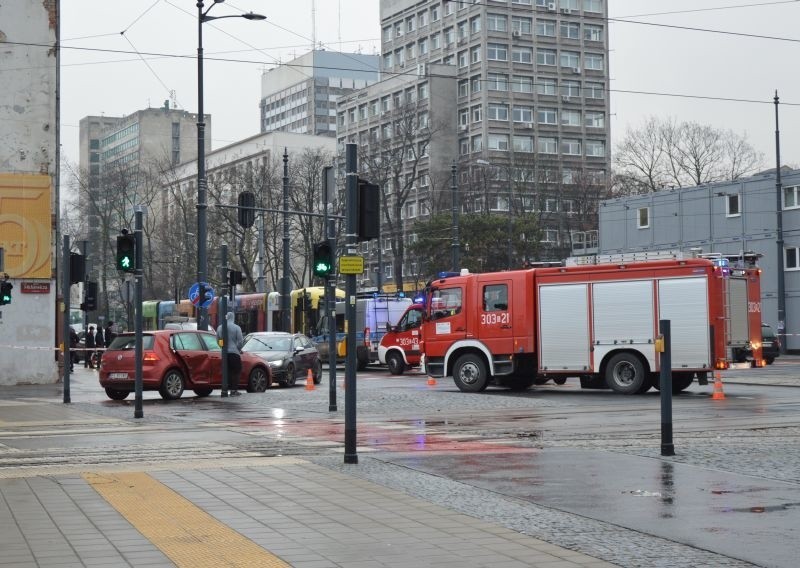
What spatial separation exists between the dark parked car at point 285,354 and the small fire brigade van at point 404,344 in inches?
234

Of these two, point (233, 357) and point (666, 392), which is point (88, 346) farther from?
point (666, 392)

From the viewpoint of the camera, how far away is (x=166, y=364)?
85.5ft

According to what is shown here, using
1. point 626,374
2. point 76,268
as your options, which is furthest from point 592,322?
point 76,268

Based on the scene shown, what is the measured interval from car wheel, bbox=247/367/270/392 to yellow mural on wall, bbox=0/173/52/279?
9.33m

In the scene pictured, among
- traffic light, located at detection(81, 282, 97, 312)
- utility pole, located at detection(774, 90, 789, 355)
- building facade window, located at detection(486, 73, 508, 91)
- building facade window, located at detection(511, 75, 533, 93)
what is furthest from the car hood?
building facade window, located at detection(511, 75, 533, 93)

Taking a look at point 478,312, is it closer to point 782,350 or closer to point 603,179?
point 782,350

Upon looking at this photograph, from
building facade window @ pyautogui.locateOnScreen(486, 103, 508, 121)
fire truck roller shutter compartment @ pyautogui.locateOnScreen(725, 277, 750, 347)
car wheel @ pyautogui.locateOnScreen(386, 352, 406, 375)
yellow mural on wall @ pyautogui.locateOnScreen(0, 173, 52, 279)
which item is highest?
building facade window @ pyautogui.locateOnScreen(486, 103, 508, 121)

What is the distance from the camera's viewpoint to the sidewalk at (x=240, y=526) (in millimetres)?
7391

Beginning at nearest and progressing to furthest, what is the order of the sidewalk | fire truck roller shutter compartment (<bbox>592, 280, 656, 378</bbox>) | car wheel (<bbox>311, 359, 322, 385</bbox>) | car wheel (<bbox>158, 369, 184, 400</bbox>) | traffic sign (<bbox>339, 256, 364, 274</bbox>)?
the sidewalk → traffic sign (<bbox>339, 256, 364, 274</bbox>) → car wheel (<bbox>158, 369, 184, 400</bbox>) → fire truck roller shutter compartment (<bbox>592, 280, 656, 378</bbox>) → car wheel (<bbox>311, 359, 322, 385</bbox>)

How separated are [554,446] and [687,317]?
38.8 feet

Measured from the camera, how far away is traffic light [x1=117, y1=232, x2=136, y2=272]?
2062cm

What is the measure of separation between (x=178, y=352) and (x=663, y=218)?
134 feet

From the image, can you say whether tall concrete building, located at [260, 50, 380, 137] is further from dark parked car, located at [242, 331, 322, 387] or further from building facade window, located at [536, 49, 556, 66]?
dark parked car, located at [242, 331, 322, 387]

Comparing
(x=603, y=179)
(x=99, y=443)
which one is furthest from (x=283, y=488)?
(x=603, y=179)
